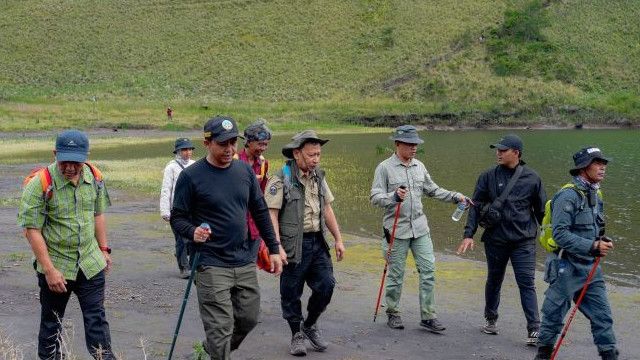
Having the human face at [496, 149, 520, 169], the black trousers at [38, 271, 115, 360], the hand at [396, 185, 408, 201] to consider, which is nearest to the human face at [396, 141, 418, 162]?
the hand at [396, 185, 408, 201]

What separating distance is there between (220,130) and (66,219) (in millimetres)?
1398

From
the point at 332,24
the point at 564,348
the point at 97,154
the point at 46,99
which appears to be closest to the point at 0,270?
the point at 564,348

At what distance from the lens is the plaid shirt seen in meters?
6.04

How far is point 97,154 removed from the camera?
1489 inches

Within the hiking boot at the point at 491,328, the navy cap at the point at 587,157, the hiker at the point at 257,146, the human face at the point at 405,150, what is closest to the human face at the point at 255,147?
the hiker at the point at 257,146

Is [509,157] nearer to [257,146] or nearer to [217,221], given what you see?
[257,146]

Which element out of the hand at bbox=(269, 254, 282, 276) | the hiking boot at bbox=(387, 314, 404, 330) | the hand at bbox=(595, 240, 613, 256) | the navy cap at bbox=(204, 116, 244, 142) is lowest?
the hiking boot at bbox=(387, 314, 404, 330)

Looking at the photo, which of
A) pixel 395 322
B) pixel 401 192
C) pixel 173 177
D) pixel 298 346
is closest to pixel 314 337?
pixel 298 346

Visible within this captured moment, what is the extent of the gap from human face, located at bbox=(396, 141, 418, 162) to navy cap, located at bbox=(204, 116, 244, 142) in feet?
10.1

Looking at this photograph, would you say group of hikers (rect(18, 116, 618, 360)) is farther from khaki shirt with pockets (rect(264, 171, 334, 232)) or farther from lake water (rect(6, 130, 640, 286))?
lake water (rect(6, 130, 640, 286))

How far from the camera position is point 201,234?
5922mm

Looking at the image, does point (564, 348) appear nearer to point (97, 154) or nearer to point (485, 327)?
point (485, 327)

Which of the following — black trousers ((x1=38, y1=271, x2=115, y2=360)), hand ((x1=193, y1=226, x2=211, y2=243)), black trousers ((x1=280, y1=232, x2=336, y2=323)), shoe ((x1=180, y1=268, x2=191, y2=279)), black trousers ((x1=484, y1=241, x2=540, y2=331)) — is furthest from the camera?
shoe ((x1=180, y1=268, x2=191, y2=279))

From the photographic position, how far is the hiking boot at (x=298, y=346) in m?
7.71
